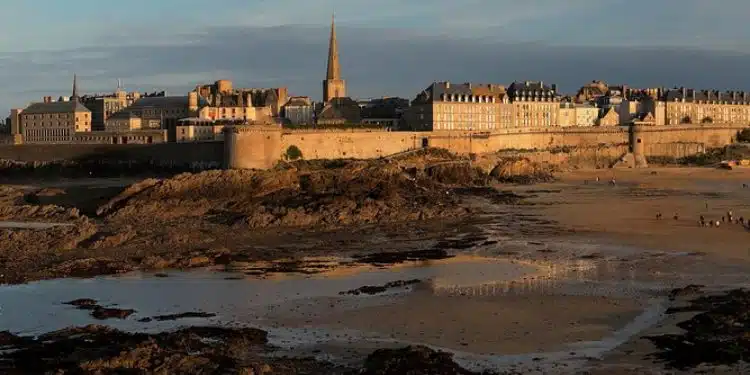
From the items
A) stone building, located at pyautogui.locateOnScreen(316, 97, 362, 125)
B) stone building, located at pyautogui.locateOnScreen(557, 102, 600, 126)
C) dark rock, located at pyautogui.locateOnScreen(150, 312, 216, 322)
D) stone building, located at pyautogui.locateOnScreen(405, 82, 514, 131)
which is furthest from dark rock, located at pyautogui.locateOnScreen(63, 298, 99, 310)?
stone building, located at pyautogui.locateOnScreen(557, 102, 600, 126)

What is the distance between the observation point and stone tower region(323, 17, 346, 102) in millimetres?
72812

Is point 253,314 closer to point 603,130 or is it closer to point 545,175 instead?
point 545,175

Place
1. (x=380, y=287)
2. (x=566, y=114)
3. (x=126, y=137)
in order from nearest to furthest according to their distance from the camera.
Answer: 1. (x=380, y=287)
2. (x=126, y=137)
3. (x=566, y=114)

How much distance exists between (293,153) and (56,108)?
859 inches

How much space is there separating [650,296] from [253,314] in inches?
277

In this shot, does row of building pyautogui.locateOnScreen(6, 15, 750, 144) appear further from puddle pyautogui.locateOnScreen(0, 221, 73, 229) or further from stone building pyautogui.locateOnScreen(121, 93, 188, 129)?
puddle pyautogui.locateOnScreen(0, 221, 73, 229)

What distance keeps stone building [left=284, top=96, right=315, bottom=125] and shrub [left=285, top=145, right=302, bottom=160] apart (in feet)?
51.4

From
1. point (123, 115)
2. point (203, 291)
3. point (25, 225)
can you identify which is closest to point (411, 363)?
point (203, 291)

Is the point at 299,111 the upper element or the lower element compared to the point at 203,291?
upper

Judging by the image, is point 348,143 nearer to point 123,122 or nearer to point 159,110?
point 159,110

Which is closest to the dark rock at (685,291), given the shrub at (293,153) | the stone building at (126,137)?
the shrub at (293,153)

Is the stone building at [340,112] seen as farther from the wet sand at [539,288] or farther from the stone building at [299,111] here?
the wet sand at [539,288]

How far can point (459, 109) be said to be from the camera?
5853cm

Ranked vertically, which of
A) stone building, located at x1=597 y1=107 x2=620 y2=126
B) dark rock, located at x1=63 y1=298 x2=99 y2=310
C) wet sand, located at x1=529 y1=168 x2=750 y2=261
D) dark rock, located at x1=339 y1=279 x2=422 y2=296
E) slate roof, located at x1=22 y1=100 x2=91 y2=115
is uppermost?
slate roof, located at x1=22 y1=100 x2=91 y2=115
